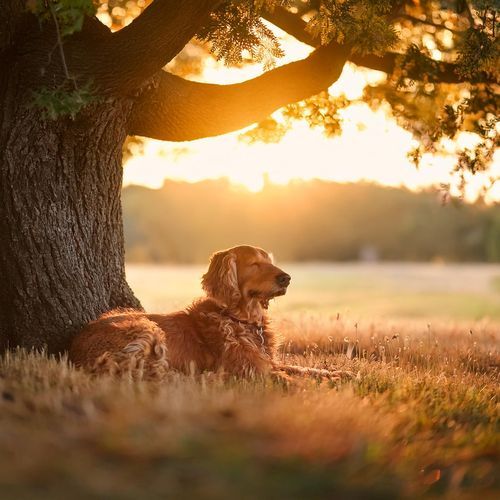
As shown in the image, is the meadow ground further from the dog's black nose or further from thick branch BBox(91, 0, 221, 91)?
thick branch BBox(91, 0, 221, 91)

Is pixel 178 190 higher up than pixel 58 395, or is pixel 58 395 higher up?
pixel 178 190

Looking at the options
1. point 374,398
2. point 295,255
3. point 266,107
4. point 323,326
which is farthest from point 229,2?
point 295,255

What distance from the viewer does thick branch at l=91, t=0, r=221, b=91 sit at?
281 inches

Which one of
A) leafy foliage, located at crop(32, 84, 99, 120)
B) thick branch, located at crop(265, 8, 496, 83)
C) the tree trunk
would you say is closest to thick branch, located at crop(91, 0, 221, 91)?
the tree trunk

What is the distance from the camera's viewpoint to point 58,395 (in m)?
5.16

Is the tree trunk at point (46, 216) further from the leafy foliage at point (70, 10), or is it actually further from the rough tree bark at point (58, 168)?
the leafy foliage at point (70, 10)

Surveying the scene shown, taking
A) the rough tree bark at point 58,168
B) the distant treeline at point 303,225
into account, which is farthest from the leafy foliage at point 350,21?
the distant treeline at point 303,225

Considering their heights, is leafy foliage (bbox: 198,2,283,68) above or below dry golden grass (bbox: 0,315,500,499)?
→ above

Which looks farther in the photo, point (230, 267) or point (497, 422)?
point (230, 267)

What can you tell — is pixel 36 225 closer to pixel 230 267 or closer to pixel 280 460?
pixel 230 267

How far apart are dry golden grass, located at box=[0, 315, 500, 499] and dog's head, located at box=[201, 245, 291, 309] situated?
138cm

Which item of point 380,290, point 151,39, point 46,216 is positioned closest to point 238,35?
point 151,39

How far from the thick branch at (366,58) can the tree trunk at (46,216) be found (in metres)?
2.62

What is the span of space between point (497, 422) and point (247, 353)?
8.33ft
